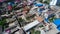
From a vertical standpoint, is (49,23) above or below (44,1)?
below

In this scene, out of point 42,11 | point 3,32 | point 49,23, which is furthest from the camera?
point 42,11

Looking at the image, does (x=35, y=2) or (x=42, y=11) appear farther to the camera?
(x=35, y=2)

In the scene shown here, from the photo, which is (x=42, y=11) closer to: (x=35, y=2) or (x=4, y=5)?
(x=35, y=2)

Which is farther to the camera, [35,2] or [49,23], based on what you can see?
[35,2]

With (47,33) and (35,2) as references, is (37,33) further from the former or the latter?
(35,2)

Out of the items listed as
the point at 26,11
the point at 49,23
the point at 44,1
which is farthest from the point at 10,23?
the point at 44,1

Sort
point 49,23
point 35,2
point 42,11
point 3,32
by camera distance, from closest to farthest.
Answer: point 3,32, point 49,23, point 42,11, point 35,2

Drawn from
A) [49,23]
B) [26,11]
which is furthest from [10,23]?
[49,23]

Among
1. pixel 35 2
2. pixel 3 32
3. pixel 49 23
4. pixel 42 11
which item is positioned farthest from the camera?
pixel 35 2

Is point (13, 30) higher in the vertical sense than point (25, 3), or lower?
lower
